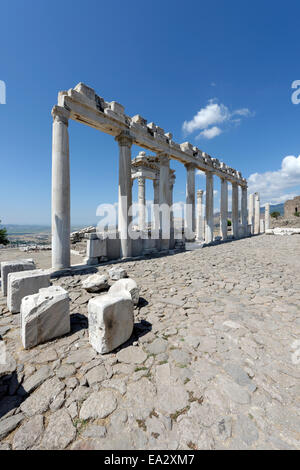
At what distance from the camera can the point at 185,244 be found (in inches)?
480

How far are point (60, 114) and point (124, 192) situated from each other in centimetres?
366

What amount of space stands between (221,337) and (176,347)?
0.71 m

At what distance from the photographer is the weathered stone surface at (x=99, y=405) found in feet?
5.53

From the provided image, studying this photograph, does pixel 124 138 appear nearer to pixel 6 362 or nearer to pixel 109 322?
pixel 109 322

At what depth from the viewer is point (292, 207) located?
43062 mm

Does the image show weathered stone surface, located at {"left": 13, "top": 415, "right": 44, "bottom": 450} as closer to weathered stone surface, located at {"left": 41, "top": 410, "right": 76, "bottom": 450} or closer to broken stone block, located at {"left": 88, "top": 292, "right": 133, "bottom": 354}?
weathered stone surface, located at {"left": 41, "top": 410, "right": 76, "bottom": 450}

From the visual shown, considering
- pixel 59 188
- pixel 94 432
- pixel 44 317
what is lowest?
pixel 94 432

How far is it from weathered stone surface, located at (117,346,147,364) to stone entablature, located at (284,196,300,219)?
4974 centimetres

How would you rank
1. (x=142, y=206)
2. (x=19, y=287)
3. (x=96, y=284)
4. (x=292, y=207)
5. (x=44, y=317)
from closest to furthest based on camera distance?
1. (x=44, y=317)
2. (x=19, y=287)
3. (x=96, y=284)
4. (x=142, y=206)
5. (x=292, y=207)

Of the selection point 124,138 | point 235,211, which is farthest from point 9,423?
point 235,211

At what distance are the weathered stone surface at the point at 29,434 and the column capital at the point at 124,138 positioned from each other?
364 inches

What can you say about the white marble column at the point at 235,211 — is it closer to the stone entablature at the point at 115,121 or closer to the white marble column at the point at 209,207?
the white marble column at the point at 209,207

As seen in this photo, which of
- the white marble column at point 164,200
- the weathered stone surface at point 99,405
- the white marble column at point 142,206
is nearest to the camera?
the weathered stone surface at point 99,405

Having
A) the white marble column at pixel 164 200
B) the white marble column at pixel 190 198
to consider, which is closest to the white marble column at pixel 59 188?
the white marble column at pixel 164 200
